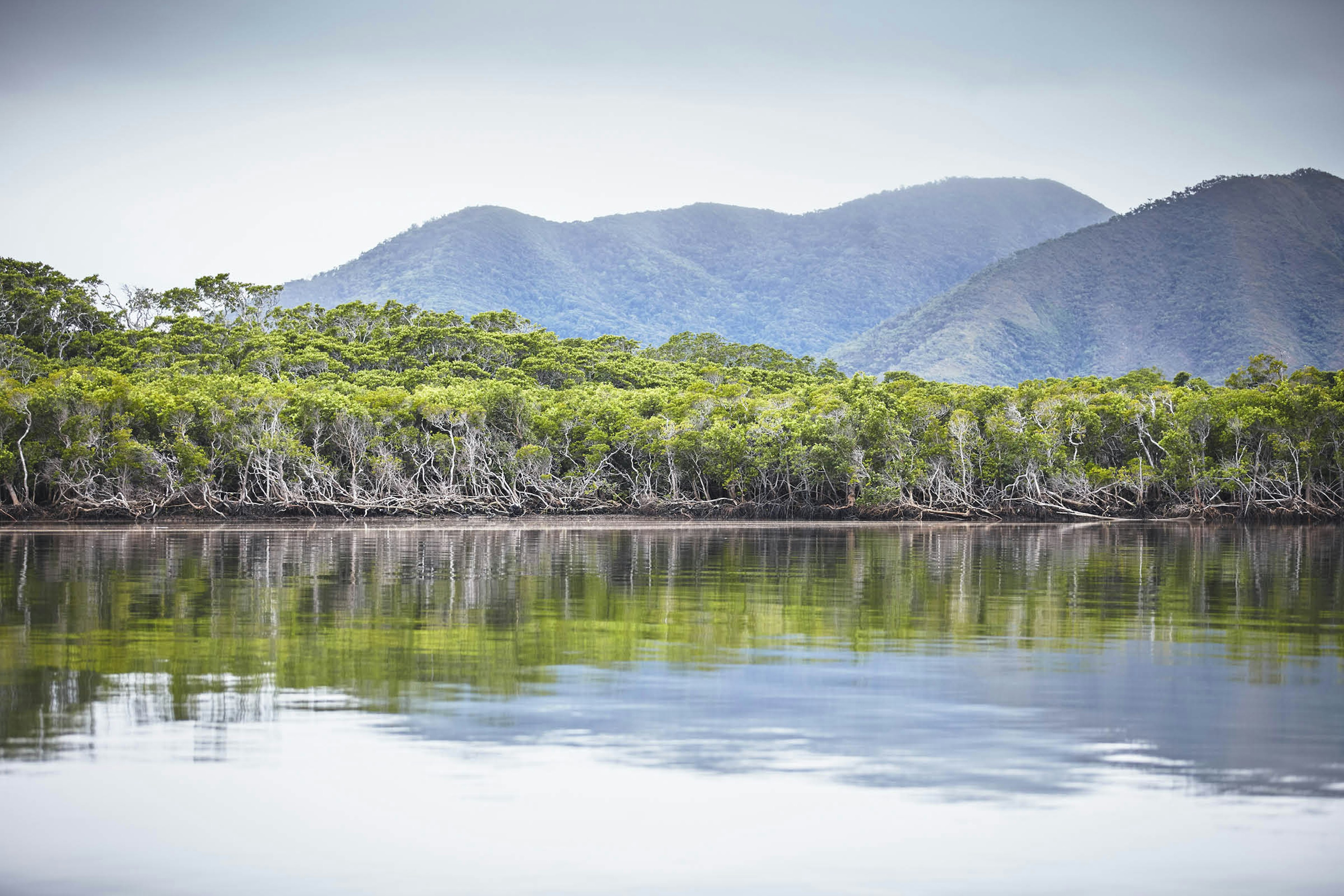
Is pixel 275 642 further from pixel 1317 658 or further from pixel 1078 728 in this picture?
pixel 1317 658

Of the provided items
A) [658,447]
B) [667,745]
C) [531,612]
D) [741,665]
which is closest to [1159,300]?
[658,447]

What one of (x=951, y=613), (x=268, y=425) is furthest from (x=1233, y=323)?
(x=951, y=613)

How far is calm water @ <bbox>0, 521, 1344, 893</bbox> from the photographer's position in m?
5.08

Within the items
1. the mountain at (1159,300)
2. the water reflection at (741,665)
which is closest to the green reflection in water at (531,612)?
the water reflection at (741,665)

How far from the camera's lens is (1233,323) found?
415ft

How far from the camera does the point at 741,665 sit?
9586 millimetres

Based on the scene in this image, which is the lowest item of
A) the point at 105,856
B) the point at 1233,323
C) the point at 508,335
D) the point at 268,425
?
the point at 105,856

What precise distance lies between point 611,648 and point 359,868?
17.9 feet

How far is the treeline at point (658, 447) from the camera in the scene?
41.4m

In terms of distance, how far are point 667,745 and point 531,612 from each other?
661cm

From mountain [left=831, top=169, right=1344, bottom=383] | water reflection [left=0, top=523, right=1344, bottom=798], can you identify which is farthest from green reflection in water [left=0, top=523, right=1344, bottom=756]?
mountain [left=831, top=169, right=1344, bottom=383]

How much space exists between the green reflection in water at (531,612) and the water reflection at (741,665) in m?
0.06

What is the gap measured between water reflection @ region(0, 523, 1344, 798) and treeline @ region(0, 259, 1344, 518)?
2307 centimetres

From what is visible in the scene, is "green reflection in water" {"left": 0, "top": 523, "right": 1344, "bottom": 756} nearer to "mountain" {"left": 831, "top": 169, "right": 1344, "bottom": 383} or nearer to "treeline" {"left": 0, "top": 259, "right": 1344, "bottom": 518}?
"treeline" {"left": 0, "top": 259, "right": 1344, "bottom": 518}
